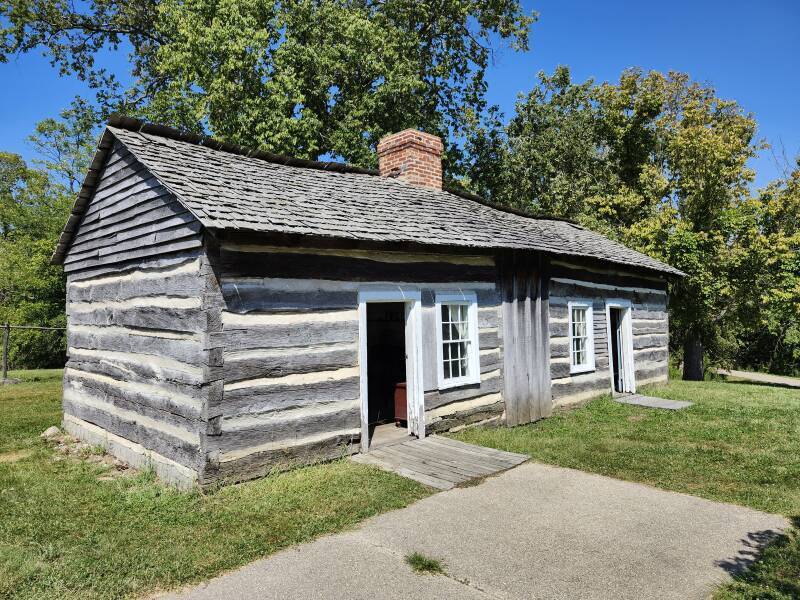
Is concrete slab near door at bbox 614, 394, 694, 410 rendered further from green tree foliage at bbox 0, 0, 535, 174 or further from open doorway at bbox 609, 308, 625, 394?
green tree foliage at bbox 0, 0, 535, 174

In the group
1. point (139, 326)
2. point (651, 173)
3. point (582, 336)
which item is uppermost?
point (651, 173)

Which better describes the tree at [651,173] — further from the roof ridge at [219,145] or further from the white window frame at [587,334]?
the roof ridge at [219,145]

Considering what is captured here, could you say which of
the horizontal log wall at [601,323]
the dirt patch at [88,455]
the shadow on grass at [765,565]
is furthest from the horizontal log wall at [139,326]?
the horizontal log wall at [601,323]

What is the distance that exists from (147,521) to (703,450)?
7455 millimetres

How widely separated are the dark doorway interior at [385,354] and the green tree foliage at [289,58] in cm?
1003

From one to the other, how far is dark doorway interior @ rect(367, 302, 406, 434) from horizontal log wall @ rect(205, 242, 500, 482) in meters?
3.03

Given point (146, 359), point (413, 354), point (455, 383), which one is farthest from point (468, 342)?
point (146, 359)

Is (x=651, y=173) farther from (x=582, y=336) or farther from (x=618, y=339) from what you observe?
(x=582, y=336)

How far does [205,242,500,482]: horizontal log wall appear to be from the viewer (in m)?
6.03

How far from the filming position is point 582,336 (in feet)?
37.9

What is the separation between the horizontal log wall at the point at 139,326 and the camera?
238 inches

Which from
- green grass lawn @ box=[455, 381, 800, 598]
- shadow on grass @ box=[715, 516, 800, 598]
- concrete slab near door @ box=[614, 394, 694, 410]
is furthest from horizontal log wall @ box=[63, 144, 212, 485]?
concrete slab near door @ box=[614, 394, 694, 410]

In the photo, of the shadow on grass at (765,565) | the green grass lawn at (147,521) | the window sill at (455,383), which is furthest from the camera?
the window sill at (455,383)

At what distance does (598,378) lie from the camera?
11.8m
